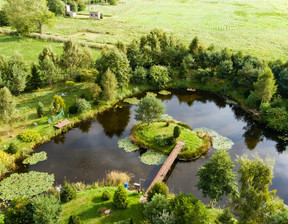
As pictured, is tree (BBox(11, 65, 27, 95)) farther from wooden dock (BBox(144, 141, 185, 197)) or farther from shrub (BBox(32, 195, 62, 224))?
wooden dock (BBox(144, 141, 185, 197))

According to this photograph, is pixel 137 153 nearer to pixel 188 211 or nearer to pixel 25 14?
pixel 188 211

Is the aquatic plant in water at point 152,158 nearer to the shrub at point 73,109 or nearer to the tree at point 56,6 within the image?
the shrub at point 73,109

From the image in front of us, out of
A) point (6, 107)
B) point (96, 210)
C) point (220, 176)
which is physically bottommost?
point (96, 210)

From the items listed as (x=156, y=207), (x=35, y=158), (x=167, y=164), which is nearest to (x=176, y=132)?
(x=167, y=164)

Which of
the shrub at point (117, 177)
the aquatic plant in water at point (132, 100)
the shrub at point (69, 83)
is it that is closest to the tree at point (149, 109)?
the shrub at point (117, 177)

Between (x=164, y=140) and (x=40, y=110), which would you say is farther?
(x=40, y=110)

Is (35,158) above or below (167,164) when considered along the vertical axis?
below

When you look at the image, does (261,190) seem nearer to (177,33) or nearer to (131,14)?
(177,33)
